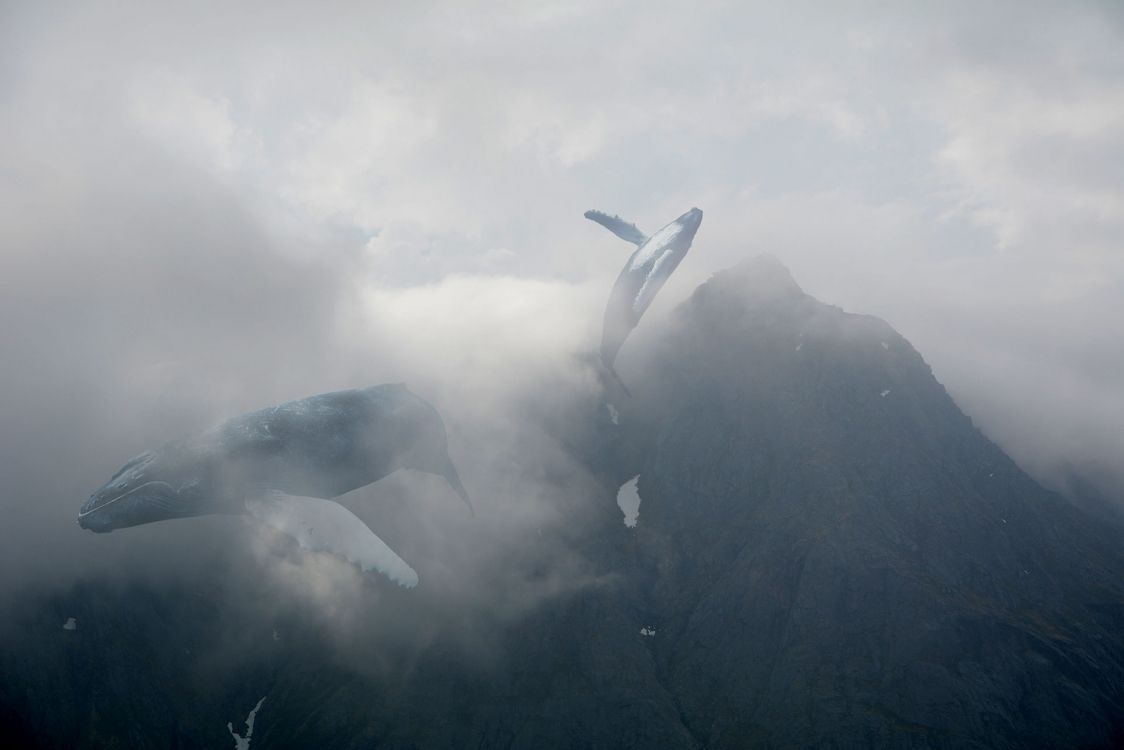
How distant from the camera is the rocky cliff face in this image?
12438cm

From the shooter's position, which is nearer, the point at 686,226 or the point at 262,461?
Answer: the point at 262,461

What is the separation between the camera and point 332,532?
118ft

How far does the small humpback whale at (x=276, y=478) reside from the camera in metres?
34.8

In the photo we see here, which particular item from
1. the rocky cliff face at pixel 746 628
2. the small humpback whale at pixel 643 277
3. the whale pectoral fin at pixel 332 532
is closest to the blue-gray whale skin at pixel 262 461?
the whale pectoral fin at pixel 332 532

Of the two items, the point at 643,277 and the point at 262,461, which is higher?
the point at 643,277

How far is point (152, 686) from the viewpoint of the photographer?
145000 millimetres

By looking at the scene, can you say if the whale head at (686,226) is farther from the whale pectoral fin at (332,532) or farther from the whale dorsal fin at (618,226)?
the whale pectoral fin at (332,532)

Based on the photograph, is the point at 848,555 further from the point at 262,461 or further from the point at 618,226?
the point at 262,461

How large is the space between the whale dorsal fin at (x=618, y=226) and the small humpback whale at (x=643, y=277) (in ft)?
24.4

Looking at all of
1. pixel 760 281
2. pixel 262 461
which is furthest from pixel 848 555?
pixel 262 461

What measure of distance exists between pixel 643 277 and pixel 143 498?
91.9 ft

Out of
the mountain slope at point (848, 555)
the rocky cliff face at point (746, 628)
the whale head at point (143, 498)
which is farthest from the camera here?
the rocky cliff face at point (746, 628)

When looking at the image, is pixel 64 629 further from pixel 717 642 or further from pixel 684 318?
pixel 684 318

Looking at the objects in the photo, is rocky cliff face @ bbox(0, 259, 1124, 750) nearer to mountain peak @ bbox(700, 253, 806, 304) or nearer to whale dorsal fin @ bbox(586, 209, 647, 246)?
mountain peak @ bbox(700, 253, 806, 304)
